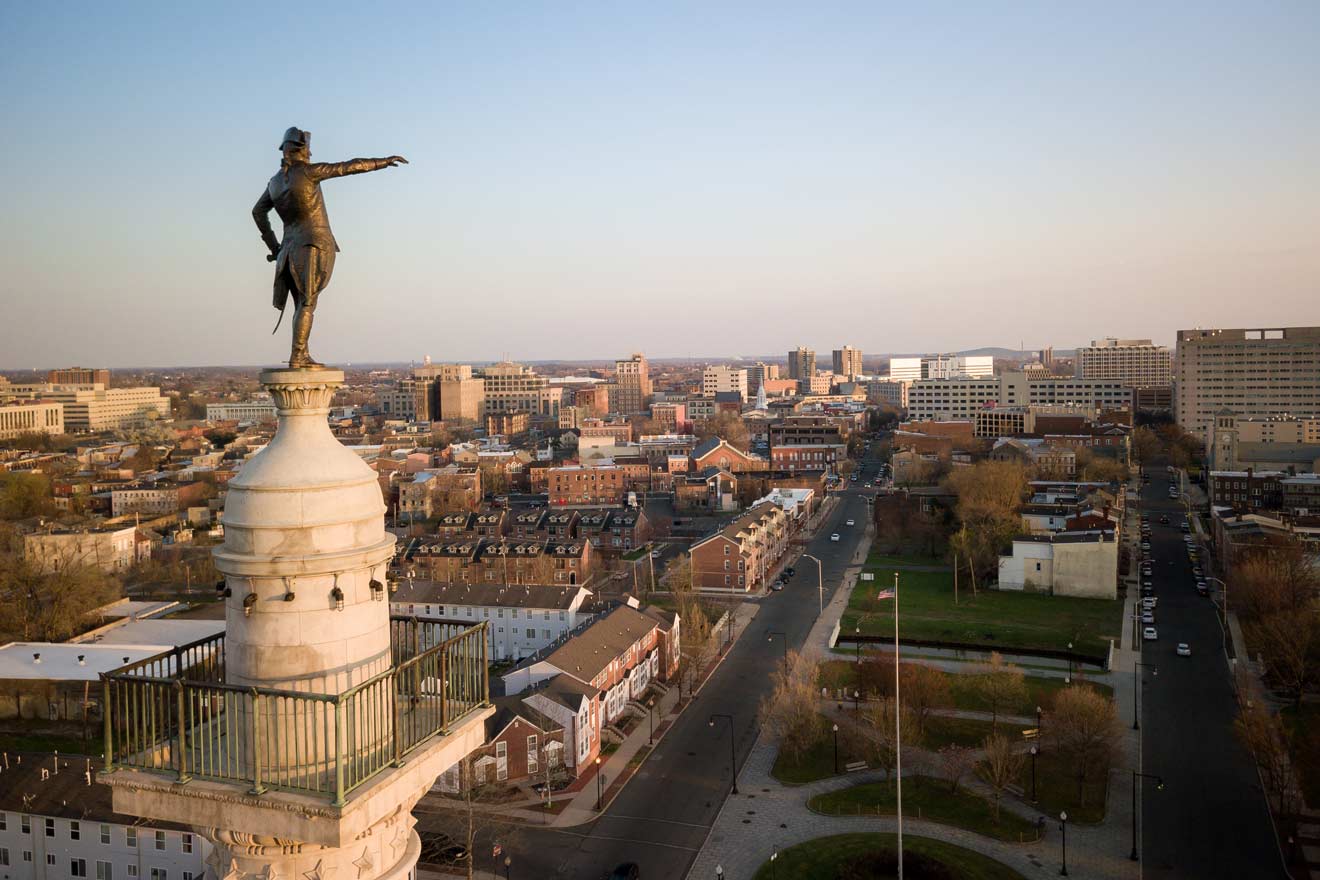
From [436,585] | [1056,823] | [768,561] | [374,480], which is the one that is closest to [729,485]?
[768,561]

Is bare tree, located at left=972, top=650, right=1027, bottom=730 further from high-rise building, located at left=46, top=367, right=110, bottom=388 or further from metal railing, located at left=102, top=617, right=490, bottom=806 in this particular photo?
high-rise building, located at left=46, top=367, right=110, bottom=388

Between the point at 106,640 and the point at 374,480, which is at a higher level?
the point at 374,480

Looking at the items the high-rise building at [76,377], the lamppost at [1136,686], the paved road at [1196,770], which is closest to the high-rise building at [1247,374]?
the paved road at [1196,770]

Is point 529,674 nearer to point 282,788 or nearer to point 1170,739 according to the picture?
point 1170,739

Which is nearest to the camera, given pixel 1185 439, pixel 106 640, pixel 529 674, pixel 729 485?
pixel 529 674

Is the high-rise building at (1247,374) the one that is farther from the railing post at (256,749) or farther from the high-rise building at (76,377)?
the high-rise building at (76,377)

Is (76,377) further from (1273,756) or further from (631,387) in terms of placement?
(1273,756)
